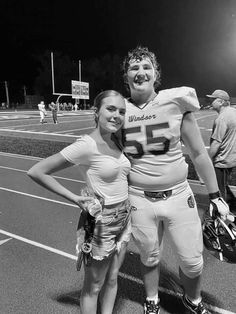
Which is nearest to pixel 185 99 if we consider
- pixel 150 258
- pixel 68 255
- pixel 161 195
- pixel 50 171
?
pixel 161 195

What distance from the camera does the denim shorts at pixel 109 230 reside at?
7.72 ft

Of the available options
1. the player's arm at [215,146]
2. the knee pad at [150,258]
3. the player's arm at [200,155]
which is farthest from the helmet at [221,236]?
the player's arm at [215,146]

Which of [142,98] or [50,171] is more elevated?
[142,98]

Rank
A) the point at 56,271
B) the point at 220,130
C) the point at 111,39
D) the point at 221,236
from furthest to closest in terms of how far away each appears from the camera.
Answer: the point at 111,39 → the point at 220,130 → the point at 56,271 → the point at 221,236

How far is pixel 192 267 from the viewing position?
255cm

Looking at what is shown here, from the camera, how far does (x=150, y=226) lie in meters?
2.54

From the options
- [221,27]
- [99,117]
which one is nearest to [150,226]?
[99,117]

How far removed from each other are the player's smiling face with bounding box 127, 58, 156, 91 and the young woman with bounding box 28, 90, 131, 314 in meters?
0.16

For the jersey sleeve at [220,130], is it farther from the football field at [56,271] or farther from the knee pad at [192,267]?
the knee pad at [192,267]

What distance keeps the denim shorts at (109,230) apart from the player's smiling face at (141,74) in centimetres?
82

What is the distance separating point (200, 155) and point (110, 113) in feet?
2.35

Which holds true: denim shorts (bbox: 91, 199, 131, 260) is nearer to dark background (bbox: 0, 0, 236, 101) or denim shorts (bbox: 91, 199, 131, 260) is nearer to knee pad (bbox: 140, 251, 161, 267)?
knee pad (bbox: 140, 251, 161, 267)

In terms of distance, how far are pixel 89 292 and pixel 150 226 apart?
620 mm

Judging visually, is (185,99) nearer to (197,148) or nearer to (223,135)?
(197,148)
